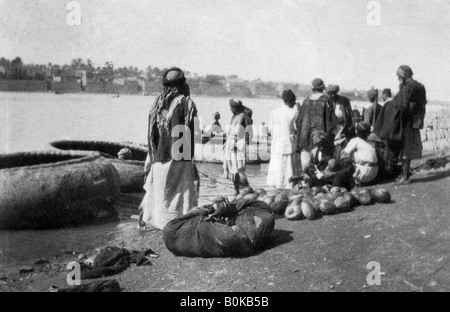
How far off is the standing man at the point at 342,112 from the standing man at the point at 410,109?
1301mm

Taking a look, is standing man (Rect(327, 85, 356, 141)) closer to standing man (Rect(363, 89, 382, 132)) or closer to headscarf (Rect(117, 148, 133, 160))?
standing man (Rect(363, 89, 382, 132))

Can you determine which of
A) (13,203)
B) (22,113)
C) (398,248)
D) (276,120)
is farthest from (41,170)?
(22,113)

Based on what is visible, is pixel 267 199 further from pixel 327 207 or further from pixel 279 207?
pixel 327 207

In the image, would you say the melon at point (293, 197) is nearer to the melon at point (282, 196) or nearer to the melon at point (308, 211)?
the melon at point (282, 196)

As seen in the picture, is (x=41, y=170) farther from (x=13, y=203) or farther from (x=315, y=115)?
(x=315, y=115)

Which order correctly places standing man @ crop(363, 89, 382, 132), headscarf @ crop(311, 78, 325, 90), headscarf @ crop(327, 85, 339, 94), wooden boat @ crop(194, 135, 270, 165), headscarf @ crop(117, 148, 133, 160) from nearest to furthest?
headscarf @ crop(311, 78, 325, 90), headscarf @ crop(327, 85, 339, 94), standing man @ crop(363, 89, 382, 132), headscarf @ crop(117, 148, 133, 160), wooden boat @ crop(194, 135, 270, 165)

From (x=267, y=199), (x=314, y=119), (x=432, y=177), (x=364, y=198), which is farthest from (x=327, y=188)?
(x=432, y=177)

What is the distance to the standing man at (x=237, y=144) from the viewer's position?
877 cm

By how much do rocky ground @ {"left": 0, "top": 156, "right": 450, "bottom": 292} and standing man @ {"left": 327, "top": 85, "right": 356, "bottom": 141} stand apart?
93.4 inches

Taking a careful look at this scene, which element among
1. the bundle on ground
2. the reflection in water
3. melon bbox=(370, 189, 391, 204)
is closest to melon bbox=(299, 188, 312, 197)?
melon bbox=(370, 189, 391, 204)

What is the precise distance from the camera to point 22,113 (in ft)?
163

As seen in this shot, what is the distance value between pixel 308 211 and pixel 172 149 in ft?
6.11

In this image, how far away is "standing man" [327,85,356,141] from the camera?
8.52m
